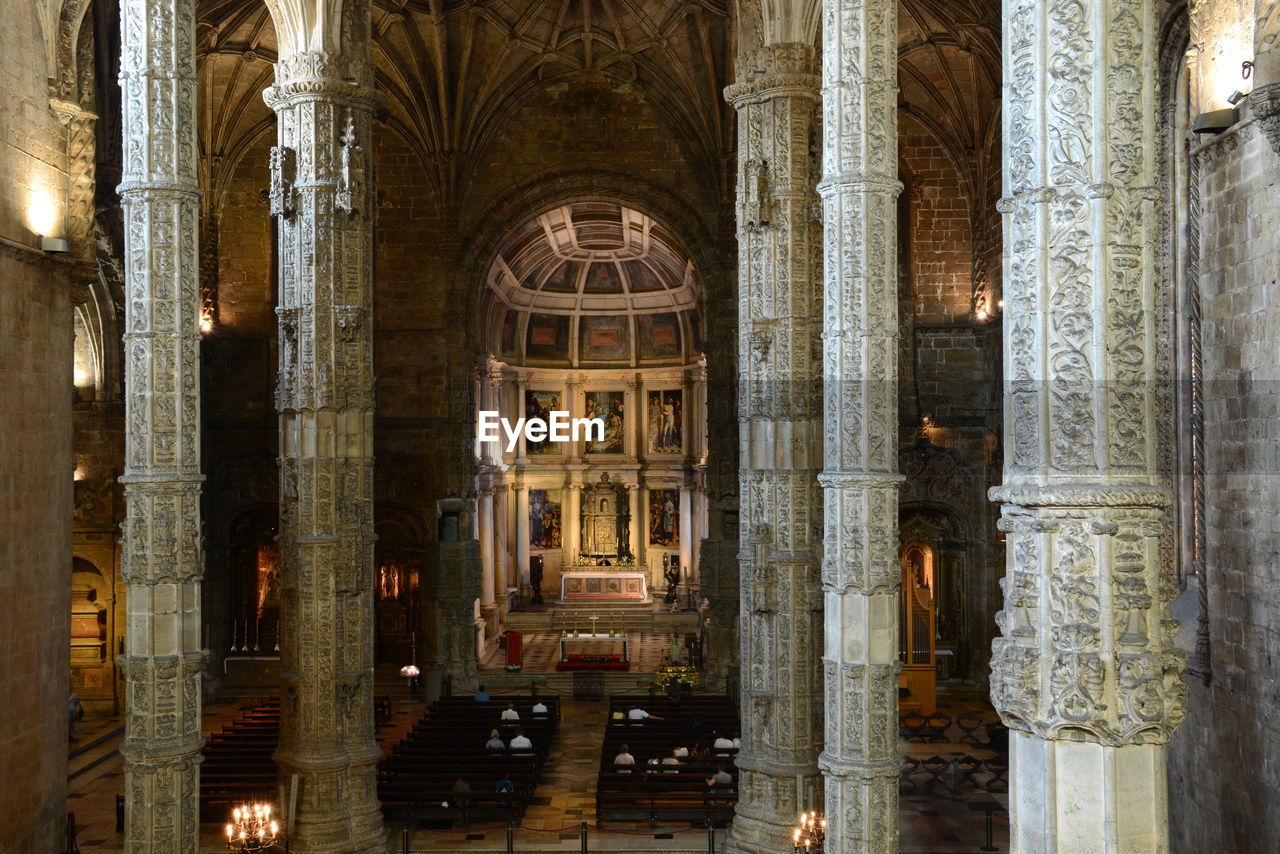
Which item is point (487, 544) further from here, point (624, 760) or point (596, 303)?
point (624, 760)

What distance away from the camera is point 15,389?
15.4 metres

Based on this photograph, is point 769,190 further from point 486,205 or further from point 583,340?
point 583,340

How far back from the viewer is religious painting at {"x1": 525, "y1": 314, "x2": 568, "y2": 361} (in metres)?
39.6

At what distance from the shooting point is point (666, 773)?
63.8 feet

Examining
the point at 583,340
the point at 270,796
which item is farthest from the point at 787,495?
the point at 583,340

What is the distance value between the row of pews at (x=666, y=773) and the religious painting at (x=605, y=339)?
61.0 feet

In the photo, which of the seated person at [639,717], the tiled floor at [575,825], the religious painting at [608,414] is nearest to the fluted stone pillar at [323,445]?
the tiled floor at [575,825]

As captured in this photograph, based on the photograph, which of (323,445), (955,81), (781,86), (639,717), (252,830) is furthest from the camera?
(955,81)

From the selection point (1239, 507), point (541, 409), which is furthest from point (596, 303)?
point (1239, 507)

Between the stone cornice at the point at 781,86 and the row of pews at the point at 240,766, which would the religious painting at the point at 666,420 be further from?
the stone cornice at the point at 781,86

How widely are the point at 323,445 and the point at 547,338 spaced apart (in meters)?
24.8

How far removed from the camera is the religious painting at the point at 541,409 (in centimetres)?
Answer: 3984

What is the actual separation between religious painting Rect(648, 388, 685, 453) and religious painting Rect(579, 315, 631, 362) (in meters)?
1.85

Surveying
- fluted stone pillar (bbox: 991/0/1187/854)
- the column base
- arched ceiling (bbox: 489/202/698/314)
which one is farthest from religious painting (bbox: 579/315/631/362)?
the column base
